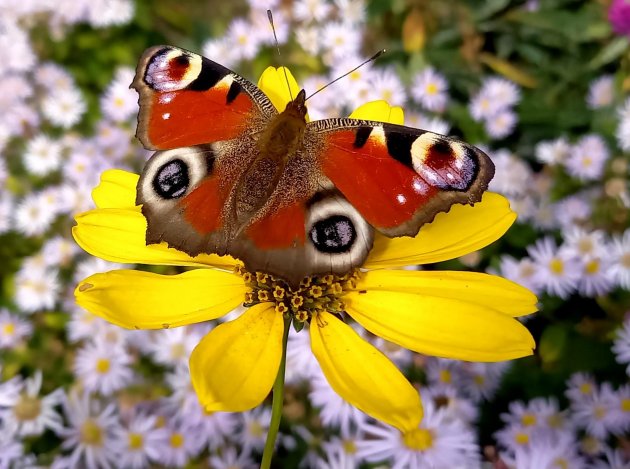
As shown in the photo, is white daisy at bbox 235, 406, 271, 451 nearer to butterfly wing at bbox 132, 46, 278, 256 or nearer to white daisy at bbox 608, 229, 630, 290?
butterfly wing at bbox 132, 46, 278, 256

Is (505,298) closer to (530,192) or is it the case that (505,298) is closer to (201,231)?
(201,231)

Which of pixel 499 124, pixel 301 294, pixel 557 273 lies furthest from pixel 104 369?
pixel 499 124

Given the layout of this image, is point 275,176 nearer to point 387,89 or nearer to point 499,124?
point 387,89

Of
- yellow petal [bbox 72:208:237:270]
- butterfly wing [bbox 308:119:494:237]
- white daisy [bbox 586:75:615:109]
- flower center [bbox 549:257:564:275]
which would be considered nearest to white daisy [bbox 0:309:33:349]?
yellow petal [bbox 72:208:237:270]

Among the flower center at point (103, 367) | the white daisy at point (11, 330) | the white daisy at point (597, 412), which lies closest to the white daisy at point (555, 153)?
the white daisy at point (597, 412)

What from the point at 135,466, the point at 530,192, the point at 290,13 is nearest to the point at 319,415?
the point at 135,466
